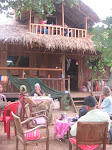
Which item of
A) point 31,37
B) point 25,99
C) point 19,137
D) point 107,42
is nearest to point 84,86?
point 31,37

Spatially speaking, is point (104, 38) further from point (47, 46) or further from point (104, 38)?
point (47, 46)

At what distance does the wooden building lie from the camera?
765cm

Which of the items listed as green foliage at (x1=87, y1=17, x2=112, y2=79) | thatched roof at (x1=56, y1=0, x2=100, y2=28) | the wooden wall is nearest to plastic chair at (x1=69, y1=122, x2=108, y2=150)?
green foliage at (x1=87, y1=17, x2=112, y2=79)

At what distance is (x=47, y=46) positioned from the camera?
293 inches

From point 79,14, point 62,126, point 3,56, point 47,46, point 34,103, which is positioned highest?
point 79,14

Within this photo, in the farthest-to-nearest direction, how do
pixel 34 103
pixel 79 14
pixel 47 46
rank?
pixel 79 14 < pixel 47 46 < pixel 34 103

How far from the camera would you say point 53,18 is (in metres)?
10.2

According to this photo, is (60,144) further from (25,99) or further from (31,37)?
(31,37)

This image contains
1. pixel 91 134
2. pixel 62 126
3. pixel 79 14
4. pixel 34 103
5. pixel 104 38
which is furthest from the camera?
pixel 79 14

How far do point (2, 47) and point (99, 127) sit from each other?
302 inches

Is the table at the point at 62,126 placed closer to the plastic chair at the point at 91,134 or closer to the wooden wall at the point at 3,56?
the plastic chair at the point at 91,134

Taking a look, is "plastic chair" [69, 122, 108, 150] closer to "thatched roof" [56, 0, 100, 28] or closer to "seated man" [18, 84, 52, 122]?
"seated man" [18, 84, 52, 122]

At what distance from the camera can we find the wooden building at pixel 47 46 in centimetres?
765

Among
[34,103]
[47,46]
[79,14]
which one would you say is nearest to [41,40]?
[47,46]
